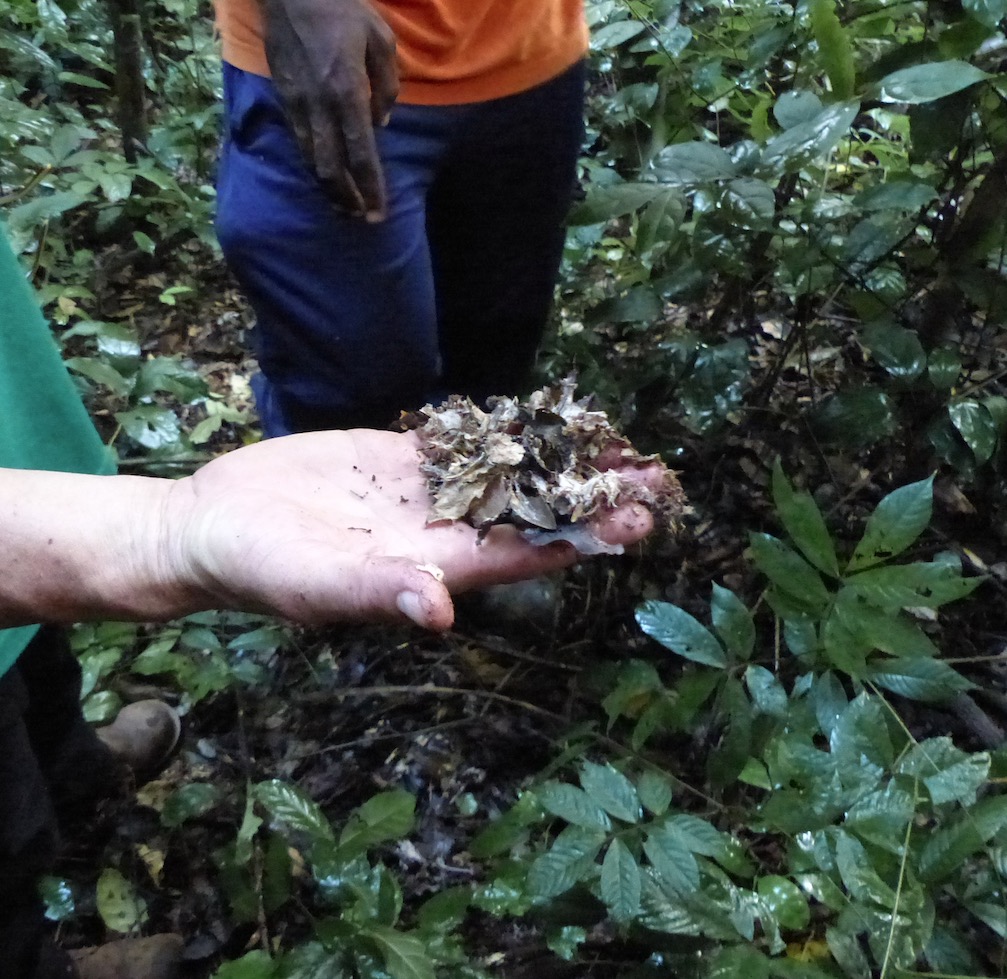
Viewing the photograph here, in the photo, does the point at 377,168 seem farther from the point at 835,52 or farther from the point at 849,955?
the point at 849,955

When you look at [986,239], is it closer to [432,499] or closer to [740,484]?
[740,484]

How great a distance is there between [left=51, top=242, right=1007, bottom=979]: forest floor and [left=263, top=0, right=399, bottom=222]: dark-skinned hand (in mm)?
1012

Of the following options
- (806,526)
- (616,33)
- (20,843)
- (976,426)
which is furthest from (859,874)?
(616,33)

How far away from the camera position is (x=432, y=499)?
147 centimetres

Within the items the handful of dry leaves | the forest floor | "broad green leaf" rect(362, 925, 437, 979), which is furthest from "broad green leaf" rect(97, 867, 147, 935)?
the handful of dry leaves

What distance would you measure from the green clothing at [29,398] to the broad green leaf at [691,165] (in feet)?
4.24

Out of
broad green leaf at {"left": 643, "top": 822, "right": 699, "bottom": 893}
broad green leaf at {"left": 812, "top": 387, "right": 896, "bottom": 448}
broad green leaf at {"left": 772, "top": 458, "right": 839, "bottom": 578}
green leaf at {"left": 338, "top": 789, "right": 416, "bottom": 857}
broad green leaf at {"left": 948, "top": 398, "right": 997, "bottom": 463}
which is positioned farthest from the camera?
broad green leaf at {"left": 812, "top": 387, "right": 896, "bottom": 448}

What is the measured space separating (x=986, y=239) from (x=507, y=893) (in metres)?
1.80

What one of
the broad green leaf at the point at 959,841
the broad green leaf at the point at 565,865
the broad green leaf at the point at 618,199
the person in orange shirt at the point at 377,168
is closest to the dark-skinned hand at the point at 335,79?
the person in orange shirt at the point at 377,168

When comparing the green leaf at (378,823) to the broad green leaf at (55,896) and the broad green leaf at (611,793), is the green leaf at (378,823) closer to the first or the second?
the broad green leaf at (611,793)

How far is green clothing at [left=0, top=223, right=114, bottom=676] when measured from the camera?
4.84 ft

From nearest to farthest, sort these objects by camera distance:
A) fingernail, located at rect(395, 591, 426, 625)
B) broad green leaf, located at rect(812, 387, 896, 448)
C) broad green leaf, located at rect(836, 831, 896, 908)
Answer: fingernail, located at rect(395, 591, 426, 625) → broad green leaf, located at rect(836, 831, 896, 908) → broad green leaf, located at rect(812, 387, 896, 448)

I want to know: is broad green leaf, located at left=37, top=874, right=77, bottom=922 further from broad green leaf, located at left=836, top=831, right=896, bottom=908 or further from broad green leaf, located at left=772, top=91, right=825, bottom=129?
broad green leaf, located at left=772, top=91, right=825, bottom=129

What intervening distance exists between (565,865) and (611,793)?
137 mm
